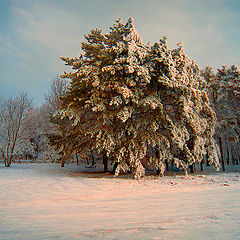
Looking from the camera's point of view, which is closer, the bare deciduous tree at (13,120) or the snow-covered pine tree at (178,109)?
the snow-covered pine tree at (178,109)

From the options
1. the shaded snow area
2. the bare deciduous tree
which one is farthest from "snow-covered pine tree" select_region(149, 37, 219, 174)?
the bare deciduous tree

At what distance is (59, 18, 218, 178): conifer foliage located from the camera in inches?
426

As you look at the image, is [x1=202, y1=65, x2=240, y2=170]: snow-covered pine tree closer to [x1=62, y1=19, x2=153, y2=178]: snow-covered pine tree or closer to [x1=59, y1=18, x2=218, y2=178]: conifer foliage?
[x1=59, y1=18, x2=218, y2=178]: conifer foliage

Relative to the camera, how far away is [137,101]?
10.8 m

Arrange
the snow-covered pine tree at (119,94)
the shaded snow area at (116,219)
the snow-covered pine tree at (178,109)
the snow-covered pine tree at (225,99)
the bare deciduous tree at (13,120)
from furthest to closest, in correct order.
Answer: the bare deciduous tree at (13,120), the snow-covered pine tree at (225,99), the snow-covered pine tree at (178,109), the snow-covered pine tree at (119,94), the shaded snow area at (116,219)

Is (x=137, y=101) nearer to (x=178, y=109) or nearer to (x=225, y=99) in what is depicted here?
(x=178, y=109)

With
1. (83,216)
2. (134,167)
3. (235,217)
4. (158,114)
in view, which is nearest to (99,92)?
(158,114)

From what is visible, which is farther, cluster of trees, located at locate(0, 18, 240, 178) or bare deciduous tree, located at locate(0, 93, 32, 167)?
bare deciduous tree, located at locate(0, 93, 32, 167)

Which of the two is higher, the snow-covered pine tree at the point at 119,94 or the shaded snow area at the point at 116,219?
the snow-covered pine tree at the point at 119,94

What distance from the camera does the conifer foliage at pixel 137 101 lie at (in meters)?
10.8

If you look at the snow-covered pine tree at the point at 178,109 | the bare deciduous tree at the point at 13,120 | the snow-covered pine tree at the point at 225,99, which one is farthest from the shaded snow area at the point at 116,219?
the bare deciduous tree at the point at 13,120

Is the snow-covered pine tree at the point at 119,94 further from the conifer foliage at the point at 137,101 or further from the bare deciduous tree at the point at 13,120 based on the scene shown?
the bare deciduous tree at the point at 13,120

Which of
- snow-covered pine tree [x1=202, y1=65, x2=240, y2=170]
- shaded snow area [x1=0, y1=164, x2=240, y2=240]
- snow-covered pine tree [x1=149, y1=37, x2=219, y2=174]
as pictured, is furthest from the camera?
snow-covered pine tree [x1=202, y1=65, x2=240, y2=170]

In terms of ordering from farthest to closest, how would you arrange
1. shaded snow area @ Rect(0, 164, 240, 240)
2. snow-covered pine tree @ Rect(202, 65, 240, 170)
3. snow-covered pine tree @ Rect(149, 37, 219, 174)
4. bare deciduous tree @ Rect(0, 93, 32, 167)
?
1. bare deciduous tree @ Rect(0, 93, 32, 167)
2. snow-covered pine tree @ Rect(202, 65, 240, 170)
3. snow-covered pine tree @ Rect(149, 37, 219, 174)
4. shaded snow area @ Rect(0, 164, 240, 240)
